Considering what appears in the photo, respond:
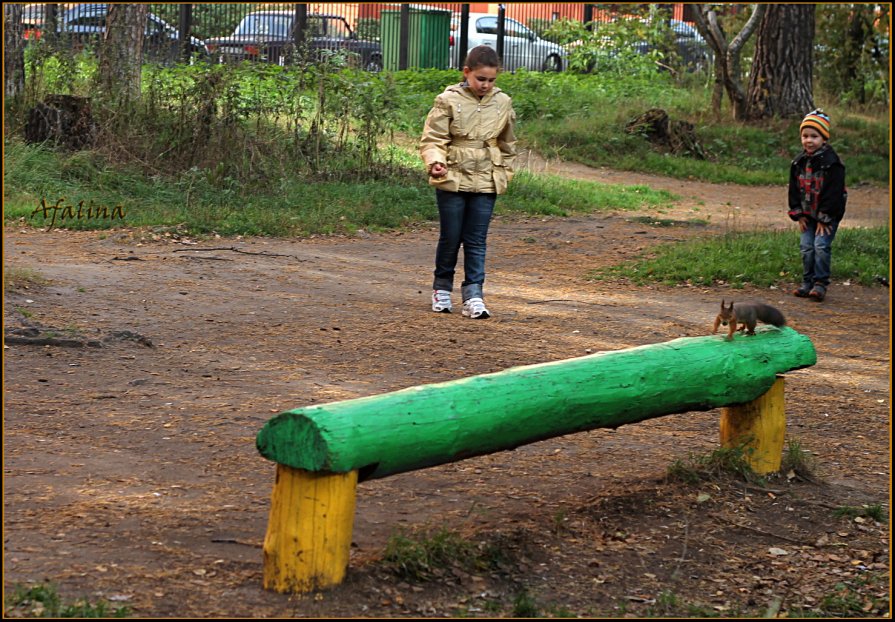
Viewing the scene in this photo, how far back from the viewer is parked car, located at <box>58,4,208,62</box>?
1512 centimetres

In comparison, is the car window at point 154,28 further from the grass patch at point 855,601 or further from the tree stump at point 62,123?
the grass patch at point 855,601

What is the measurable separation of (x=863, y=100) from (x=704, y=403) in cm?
1940

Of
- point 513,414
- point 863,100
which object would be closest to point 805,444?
point 513,414

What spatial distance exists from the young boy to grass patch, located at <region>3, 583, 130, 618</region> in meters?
7.27

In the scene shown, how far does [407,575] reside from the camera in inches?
153

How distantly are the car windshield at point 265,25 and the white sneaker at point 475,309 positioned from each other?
16.7 m

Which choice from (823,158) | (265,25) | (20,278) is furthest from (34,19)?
(823,158)

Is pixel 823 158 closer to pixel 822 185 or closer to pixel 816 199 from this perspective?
pixel 822 185

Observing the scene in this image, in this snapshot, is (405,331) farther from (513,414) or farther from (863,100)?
(863,100)

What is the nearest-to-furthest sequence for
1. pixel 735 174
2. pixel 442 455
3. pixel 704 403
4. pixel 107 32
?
pixel 442 455 → pixel 704 403 → pixel 107 32 → pixel 735 174

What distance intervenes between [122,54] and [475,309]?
25.7 feet

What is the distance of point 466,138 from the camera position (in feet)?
25.9

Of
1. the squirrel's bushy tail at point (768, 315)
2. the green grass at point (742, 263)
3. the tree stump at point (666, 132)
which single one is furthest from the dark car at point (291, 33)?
the squirrel's bushy tail at point (768, 315)

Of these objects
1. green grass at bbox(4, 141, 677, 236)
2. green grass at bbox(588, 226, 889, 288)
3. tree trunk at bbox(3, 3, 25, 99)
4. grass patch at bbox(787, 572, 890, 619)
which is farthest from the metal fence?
grass patch at bbox(787, 572, 890, 619)
